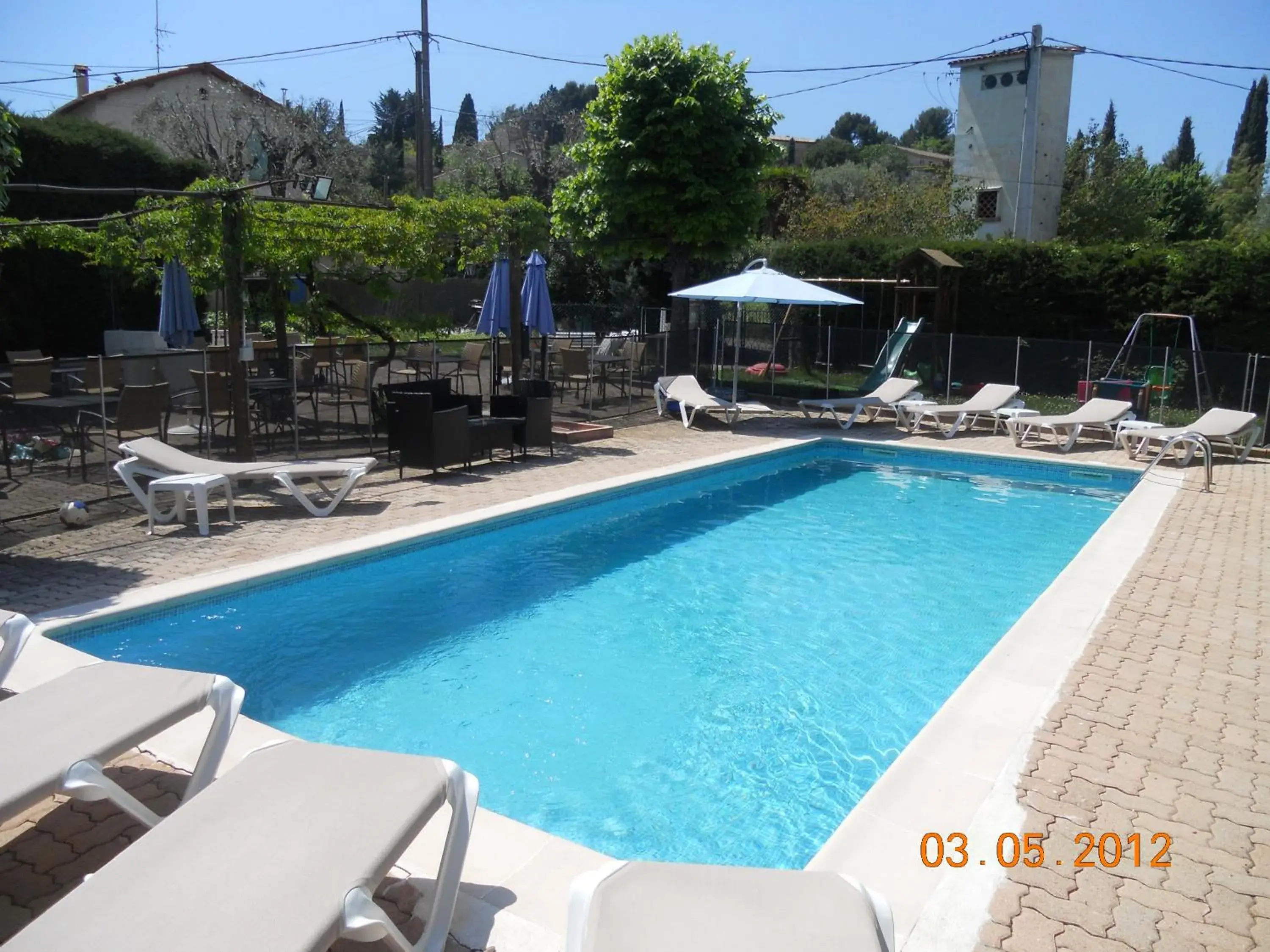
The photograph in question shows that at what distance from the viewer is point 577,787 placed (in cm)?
462

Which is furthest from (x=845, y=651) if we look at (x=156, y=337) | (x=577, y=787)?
A: (x=156, y=337)

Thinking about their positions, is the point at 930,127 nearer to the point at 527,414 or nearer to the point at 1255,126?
the point at 1255,126

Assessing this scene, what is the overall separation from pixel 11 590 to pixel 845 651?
5386 millimetres

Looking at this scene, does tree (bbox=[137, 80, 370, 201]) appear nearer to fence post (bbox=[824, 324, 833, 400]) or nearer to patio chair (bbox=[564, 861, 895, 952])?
fence post (bbox=[824, 324, 833, 400])

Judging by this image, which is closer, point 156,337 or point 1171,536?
point 1171,536

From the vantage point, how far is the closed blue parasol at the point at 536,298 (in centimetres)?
1266

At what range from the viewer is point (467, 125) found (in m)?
76.7

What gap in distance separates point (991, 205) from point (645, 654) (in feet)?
99.7

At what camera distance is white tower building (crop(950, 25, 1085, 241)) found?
100ft

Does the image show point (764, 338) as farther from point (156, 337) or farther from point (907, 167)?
point (907, 167)

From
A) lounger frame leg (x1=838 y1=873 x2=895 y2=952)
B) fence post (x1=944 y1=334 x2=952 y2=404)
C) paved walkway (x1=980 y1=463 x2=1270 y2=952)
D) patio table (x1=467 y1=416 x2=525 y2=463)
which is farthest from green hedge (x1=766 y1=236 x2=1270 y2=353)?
lounger frame leg (x1=838 y1=873 x2=895 y2=952)

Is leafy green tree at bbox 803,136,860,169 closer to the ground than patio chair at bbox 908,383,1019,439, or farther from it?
farther from it

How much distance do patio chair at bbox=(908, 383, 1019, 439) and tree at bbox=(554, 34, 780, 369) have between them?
4.30 metres

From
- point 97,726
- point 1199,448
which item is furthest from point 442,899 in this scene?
point 1199,448
